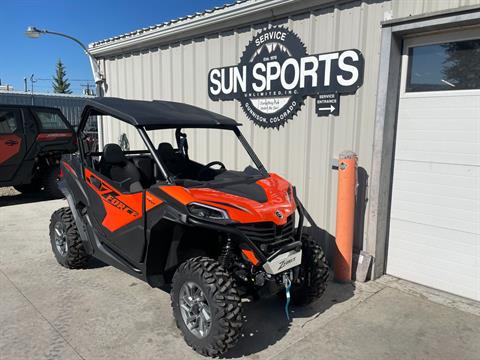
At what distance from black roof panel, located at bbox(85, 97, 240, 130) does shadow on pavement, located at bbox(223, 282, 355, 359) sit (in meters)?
1.81

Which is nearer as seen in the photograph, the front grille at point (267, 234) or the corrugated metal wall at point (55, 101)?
the front grille at point (267, 234)

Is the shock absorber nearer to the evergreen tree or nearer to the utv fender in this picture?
the utv fender

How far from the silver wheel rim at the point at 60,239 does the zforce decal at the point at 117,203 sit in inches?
36.1

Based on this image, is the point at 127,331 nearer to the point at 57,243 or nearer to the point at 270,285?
the point at 270,285

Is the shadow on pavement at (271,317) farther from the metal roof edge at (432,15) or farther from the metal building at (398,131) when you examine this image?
the metal roof edge at (432,15)

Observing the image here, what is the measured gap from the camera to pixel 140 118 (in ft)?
11.4

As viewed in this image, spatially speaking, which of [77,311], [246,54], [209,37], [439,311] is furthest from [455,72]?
[77,311]

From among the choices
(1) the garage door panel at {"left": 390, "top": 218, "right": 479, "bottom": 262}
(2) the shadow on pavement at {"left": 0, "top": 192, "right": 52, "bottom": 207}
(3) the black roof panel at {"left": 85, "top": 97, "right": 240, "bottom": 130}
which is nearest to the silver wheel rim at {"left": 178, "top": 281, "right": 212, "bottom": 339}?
(3) the black roof panel at {"left": 85, "top": 97, "right": 240, "bottom": 130}

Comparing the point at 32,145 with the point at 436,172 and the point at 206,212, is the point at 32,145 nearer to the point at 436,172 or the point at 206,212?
the point at 206,212

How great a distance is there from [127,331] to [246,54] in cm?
376

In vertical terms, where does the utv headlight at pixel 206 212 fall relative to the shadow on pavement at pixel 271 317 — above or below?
above

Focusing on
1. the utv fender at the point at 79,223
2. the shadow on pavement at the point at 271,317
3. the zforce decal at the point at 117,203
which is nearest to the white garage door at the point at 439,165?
the shadow on pavement at the point at 271,317

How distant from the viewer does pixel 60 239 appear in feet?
15.5

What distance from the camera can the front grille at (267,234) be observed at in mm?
3018
